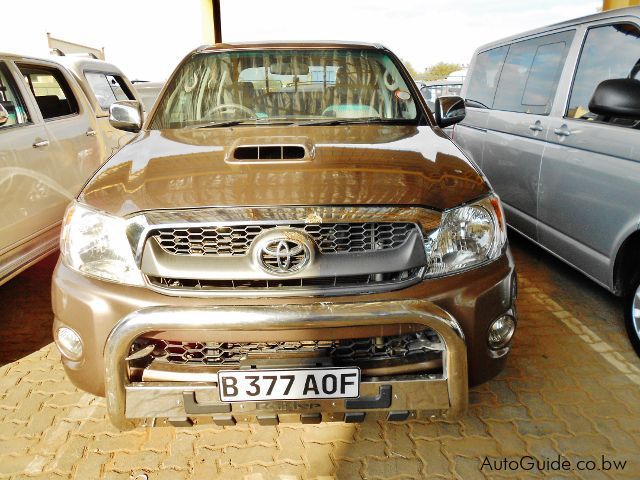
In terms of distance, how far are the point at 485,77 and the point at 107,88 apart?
4106 mm

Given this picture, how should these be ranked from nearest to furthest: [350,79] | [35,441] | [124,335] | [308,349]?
[124,335]
[308,349]
[35,441]
[350,79]

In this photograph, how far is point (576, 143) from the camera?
3.46 m

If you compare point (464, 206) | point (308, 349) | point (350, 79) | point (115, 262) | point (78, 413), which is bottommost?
point (78, 413)

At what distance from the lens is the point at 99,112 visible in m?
5.22

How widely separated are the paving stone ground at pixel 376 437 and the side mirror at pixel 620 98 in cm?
135

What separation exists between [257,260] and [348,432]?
1.11 m

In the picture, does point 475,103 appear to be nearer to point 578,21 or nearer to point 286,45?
point 578,21

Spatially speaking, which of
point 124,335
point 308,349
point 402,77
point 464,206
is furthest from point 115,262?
point 402,77

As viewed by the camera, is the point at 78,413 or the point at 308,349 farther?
the point at 78,413

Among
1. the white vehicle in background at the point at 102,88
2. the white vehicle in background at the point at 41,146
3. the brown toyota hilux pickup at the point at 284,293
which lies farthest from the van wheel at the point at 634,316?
the white vehicle in background at the point at 102,88

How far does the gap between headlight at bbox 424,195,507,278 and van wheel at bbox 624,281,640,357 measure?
1.38 metres

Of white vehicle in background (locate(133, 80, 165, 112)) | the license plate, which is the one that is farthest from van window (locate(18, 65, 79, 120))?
Result: white vehicle in background (locate(133, 80, 165, 112))

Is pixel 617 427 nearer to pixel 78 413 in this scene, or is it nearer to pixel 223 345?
pixel 223 345

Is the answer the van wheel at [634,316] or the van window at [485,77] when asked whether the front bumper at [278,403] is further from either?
the van window at [485,77]
